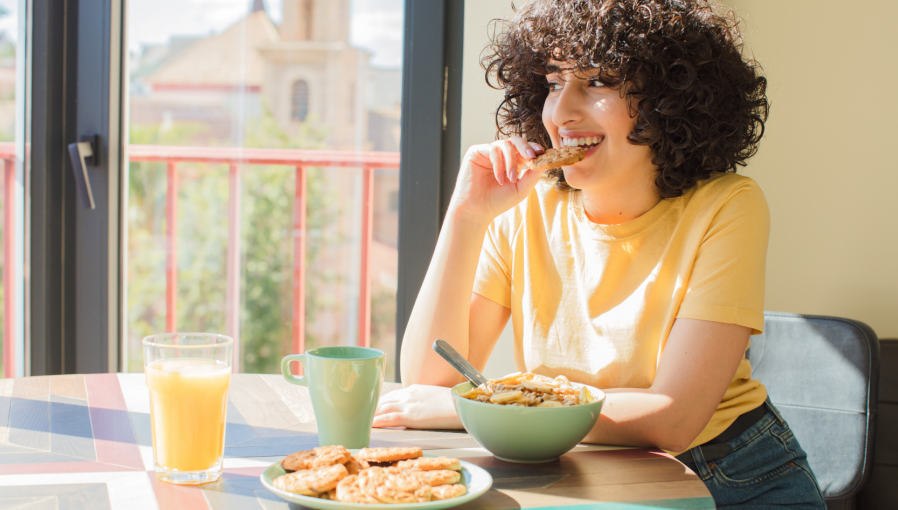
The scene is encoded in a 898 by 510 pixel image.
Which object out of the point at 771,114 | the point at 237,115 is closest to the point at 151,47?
the point at 237,115

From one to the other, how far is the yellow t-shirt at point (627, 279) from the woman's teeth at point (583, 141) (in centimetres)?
14

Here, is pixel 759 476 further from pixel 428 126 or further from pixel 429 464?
pixel 428 126

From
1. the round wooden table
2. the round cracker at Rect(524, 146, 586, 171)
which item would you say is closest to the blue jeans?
the round wooden table

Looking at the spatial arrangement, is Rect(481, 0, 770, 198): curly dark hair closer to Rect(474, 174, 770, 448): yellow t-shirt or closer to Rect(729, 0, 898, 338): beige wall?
Rect(474, 174, 770, 448): yellow t-shirt

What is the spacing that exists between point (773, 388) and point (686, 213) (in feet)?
1.85

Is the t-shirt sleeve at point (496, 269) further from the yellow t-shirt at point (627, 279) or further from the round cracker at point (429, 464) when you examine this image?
the round cracker at point (429, 464)

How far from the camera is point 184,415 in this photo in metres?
0.68

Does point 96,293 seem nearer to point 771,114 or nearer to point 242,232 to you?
point 242,232

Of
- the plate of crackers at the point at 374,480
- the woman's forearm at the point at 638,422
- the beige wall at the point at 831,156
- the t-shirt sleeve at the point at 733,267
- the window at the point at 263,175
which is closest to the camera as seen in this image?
the plate of crackers at the point at 374,480

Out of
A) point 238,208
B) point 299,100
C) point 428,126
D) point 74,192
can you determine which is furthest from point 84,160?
point 428,126

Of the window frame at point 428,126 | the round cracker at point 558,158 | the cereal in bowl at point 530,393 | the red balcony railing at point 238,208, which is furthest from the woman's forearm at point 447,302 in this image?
the red balcony railing at point 238,208

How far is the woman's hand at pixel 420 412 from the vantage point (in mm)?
918

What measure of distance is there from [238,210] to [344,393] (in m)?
1.58

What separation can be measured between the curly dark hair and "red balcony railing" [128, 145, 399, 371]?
992 mm
